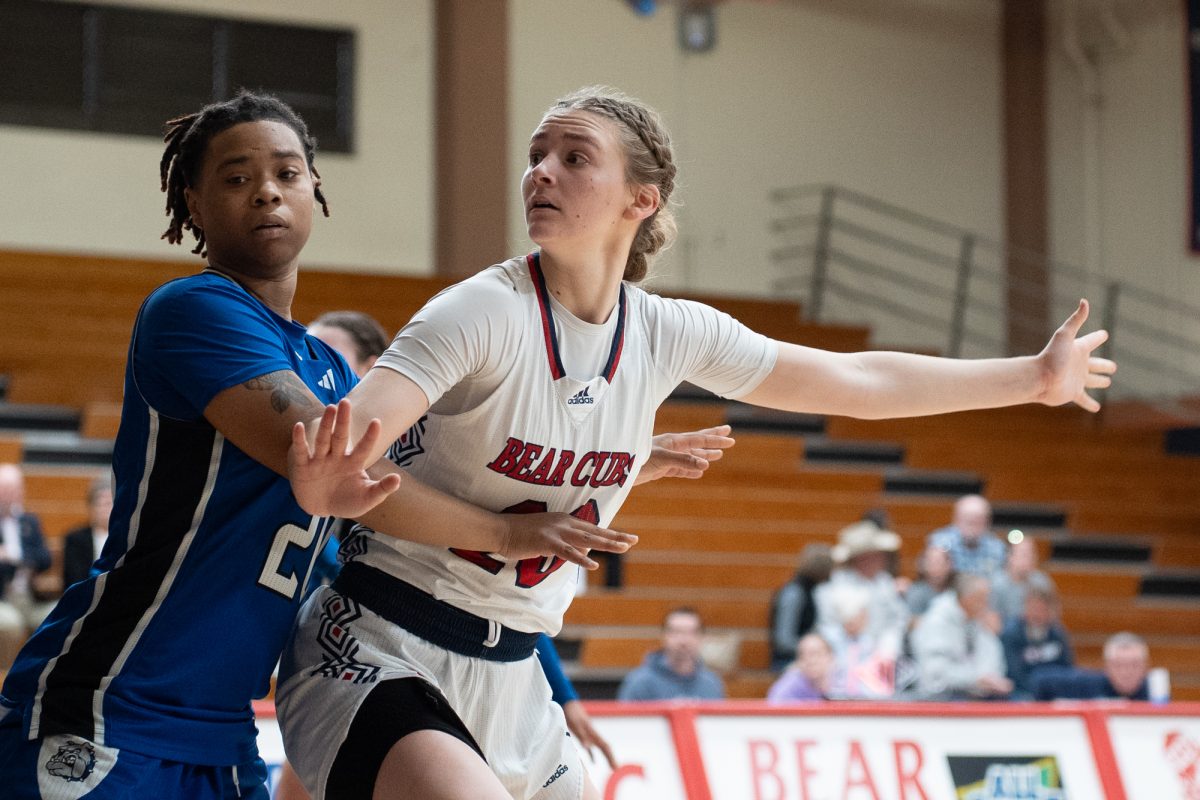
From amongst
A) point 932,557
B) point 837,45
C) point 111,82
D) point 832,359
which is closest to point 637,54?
point 837,45

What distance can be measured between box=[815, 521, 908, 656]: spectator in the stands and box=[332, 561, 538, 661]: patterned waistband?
7114 mm

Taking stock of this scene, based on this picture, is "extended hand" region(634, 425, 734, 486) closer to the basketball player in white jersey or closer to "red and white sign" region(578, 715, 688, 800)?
the basketball player in white jersey

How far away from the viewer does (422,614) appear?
2975mm

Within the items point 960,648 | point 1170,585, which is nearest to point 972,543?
point 960,648

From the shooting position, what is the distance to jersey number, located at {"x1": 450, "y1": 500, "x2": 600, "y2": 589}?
2.96 m

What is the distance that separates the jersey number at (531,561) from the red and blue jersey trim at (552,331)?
9.9 inches

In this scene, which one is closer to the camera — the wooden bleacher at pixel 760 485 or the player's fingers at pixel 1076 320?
the player's fingers at pixel 1076 320

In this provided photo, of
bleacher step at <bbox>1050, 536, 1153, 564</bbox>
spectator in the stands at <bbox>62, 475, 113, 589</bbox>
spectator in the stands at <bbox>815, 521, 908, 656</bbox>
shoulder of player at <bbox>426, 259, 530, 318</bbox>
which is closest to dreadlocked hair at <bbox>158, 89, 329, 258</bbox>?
shoulder of player at <bbox>426, 259, 530, 318</bbox>

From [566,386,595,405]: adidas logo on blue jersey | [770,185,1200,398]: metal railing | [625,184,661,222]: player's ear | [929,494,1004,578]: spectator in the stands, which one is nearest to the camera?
[566,386,595,405]: adidas logo on blue jersey

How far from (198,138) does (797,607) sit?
299 inches

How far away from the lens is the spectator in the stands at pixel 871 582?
9953mm

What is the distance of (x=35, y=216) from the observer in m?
13.2

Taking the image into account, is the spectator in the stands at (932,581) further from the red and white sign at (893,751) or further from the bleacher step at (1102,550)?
the bleacher step at (1102,550)

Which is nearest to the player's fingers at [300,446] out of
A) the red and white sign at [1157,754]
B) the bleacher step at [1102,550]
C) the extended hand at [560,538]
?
the extended hand at [560,538]
